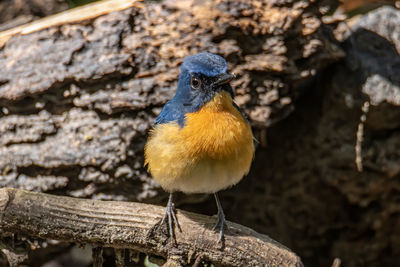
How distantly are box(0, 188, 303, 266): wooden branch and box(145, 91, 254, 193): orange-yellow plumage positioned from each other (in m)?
0.35

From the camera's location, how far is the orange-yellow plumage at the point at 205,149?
→ 13.2 ft

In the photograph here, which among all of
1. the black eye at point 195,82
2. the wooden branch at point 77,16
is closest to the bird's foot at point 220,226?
the black eye at point 195,82

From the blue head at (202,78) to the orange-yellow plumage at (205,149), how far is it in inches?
2.6

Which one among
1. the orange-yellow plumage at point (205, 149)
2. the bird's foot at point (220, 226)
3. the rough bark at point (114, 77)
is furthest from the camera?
the rough bark at point (114, 77)

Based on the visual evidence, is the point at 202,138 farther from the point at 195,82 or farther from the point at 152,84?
the point at 152,84

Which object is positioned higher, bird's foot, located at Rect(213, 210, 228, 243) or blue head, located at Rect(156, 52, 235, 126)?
blue head, located at Rect(156, 52, 235, 126)

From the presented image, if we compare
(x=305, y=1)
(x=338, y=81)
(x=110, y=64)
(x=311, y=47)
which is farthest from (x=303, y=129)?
(x=110, y=64)

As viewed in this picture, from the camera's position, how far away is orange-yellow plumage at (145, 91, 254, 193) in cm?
401

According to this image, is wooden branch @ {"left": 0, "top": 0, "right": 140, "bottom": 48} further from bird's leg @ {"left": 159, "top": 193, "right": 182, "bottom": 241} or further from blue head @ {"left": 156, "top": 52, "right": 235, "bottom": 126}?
bird's leg @ {"left": 159, "top": 193, "right": 182, "bottom": 241}

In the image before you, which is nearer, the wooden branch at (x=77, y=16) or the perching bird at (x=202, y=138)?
the perching bird at (x=202, y=138)

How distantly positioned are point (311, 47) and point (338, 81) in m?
0.59

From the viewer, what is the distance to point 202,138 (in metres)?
4.03

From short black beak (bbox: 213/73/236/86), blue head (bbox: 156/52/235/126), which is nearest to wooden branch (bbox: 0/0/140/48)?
blue head (bbox: 156/52/235/126)

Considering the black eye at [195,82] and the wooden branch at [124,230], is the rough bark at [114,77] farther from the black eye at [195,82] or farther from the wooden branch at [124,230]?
the wooden branch at [124,230]
